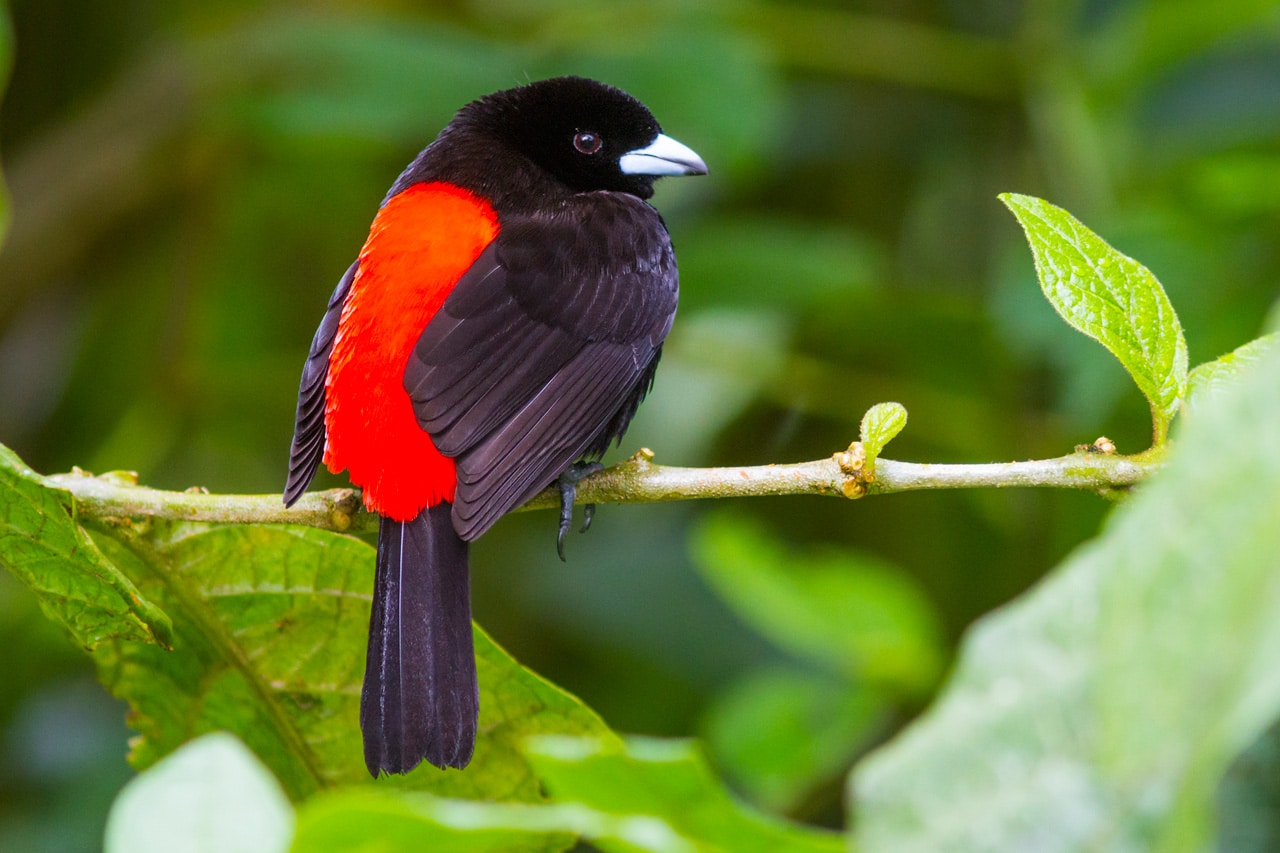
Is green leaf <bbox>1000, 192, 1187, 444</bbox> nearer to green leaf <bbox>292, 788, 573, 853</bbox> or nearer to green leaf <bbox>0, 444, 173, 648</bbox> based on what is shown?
green leaf <bbox>292, 788, 573, 853</bbox>

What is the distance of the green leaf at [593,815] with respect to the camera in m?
0.66

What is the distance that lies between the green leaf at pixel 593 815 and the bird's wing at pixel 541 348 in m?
1.40

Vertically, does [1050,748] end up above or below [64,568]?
above

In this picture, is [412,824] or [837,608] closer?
[412,824]

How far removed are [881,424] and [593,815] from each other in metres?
0.99

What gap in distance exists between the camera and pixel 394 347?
93.9 inches

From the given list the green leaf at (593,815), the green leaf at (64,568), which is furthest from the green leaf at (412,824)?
the green leaf at (64,568)

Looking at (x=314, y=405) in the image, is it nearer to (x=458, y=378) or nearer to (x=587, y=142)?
(x=458, y=378)

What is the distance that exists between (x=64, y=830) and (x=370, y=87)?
2.21 m

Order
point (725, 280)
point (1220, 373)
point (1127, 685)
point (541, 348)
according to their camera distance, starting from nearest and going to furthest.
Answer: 1. point (1127, 685)
2. point (1220, 373)
3. point (541, 348)
4. point (725, 280)

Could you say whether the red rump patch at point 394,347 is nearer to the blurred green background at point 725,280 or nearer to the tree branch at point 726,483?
the tree branch at point 726,483

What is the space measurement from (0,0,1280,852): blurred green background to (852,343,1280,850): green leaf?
257 cm

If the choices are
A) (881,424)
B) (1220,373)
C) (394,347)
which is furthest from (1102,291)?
(394,347)

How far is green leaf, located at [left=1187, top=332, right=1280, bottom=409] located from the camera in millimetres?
1404
